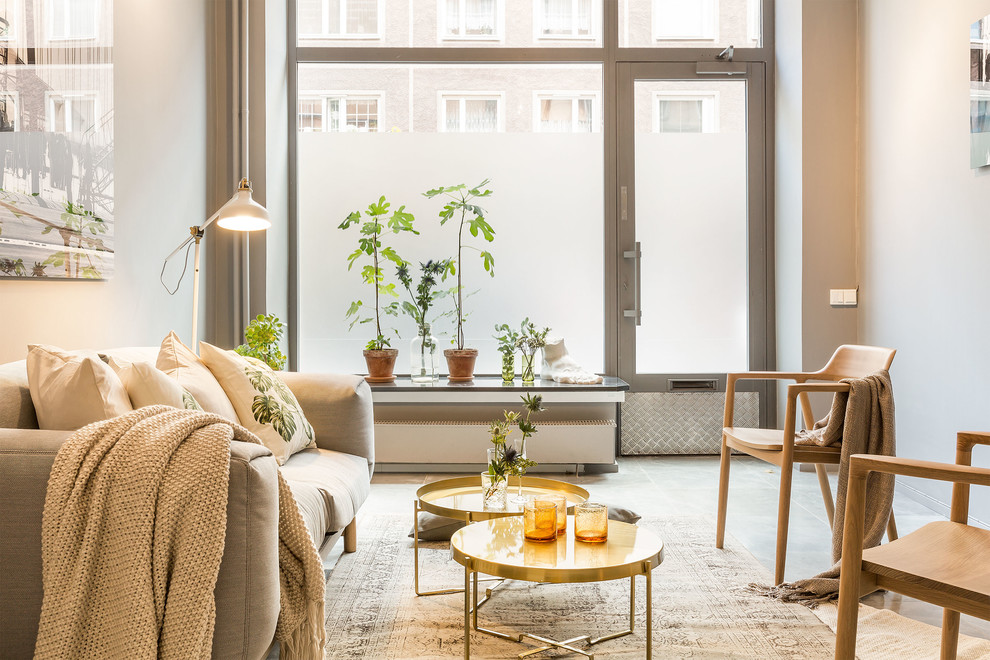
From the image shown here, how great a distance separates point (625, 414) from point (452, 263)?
139cm

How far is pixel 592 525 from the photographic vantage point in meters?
1.83

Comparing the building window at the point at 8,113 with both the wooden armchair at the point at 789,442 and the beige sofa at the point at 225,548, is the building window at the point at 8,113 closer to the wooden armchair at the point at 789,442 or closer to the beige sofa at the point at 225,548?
the beige sofa at the point at 225,548

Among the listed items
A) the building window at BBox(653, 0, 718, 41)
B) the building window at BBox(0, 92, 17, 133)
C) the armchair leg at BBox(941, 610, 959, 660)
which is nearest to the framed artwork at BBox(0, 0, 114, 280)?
the building window at BBox(0, 92, 17, 133)

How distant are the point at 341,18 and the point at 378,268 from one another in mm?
1594

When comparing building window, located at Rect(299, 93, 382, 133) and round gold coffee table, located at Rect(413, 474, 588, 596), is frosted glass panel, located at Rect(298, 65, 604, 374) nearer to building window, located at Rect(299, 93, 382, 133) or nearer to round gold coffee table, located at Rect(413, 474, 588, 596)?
building window, located at Rect(299, 93, 382, 133)

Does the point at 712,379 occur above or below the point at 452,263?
below

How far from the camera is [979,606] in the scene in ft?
4.28

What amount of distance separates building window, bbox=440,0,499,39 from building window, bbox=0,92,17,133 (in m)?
2.92

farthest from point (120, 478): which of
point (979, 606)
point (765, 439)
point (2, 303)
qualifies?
point (765, 439)

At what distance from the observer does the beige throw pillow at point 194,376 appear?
2156 millimetres

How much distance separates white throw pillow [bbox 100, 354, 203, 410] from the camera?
5.87 feet

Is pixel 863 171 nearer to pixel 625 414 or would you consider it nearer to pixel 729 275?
pixel 729 275

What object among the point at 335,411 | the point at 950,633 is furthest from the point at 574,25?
the point at 950,633

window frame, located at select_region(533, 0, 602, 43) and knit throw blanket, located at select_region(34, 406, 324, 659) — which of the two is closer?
knit throw blanket, located at select_region(34, 406, 324, 659)
